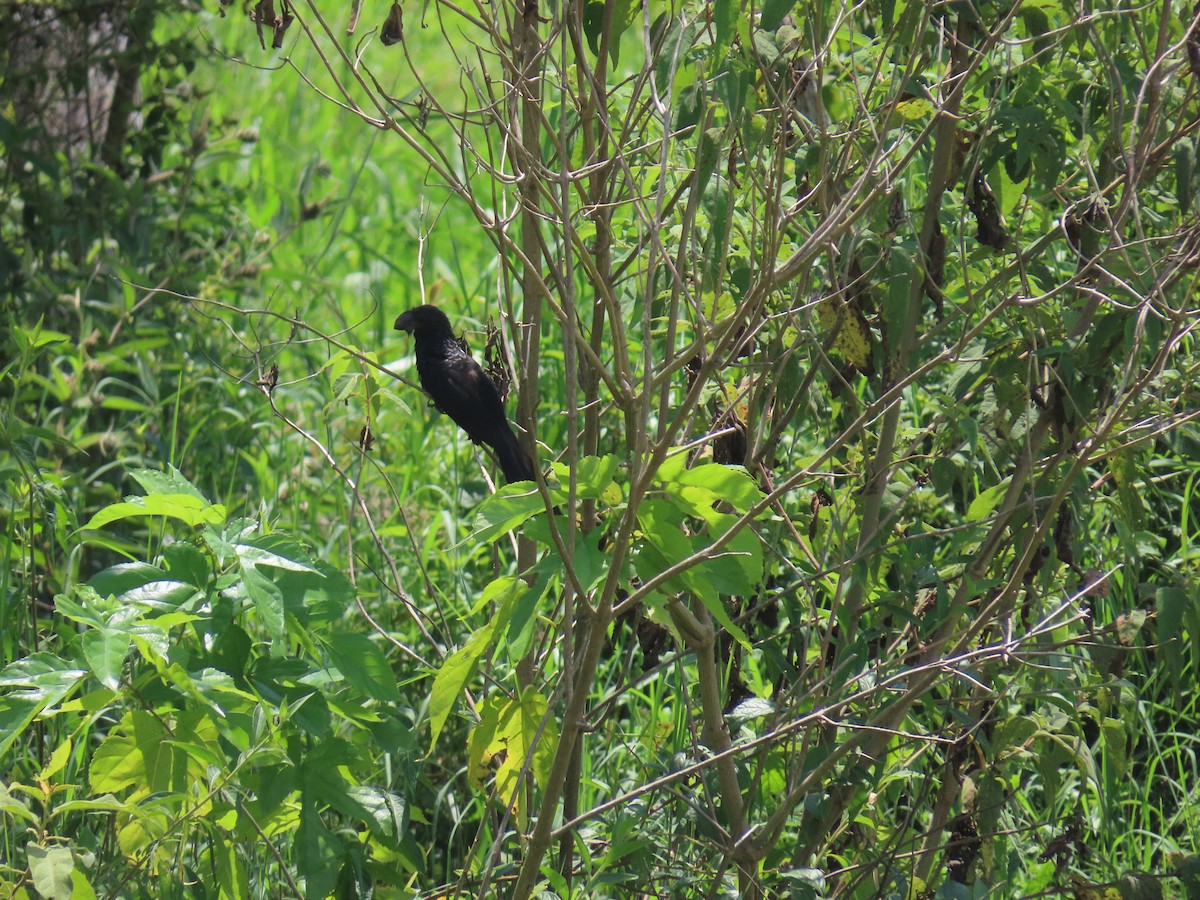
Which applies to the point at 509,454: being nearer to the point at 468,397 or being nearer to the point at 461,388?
the point at 468,397

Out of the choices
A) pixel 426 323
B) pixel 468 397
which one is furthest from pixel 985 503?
pixel 426 323

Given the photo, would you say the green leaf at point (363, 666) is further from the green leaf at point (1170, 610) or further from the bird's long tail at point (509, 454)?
the bird's long tail at point (509, 454)

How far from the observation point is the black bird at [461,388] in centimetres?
374

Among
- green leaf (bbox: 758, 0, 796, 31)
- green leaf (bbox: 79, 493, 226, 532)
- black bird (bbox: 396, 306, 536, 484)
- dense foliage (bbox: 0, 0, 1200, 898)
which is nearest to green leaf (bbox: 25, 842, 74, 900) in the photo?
dense foliage (bbox: 0, 0, 1200, 898)

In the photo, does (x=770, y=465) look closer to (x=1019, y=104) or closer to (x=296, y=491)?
A: (x=1019, y=104)

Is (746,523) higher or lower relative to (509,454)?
higher

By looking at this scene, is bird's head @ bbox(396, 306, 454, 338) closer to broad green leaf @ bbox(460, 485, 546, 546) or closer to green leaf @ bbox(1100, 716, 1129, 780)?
broad green leaf @ bbox(460, 485, 546, 546)

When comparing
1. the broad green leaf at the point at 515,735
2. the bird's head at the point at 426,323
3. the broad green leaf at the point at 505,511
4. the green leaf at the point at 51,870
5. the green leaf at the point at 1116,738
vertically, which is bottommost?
the green leaf at the point at 1116,738

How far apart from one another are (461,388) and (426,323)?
1.22 feet

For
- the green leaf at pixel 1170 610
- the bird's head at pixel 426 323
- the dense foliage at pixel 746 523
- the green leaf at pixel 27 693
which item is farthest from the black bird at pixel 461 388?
the green leaf at pixel 1170 610

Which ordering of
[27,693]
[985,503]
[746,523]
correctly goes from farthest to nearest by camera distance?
[985,503]
[27,693]
[746,523]

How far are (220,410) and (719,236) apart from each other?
268 cm

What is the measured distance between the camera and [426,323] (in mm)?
4359

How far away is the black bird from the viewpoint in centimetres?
374
